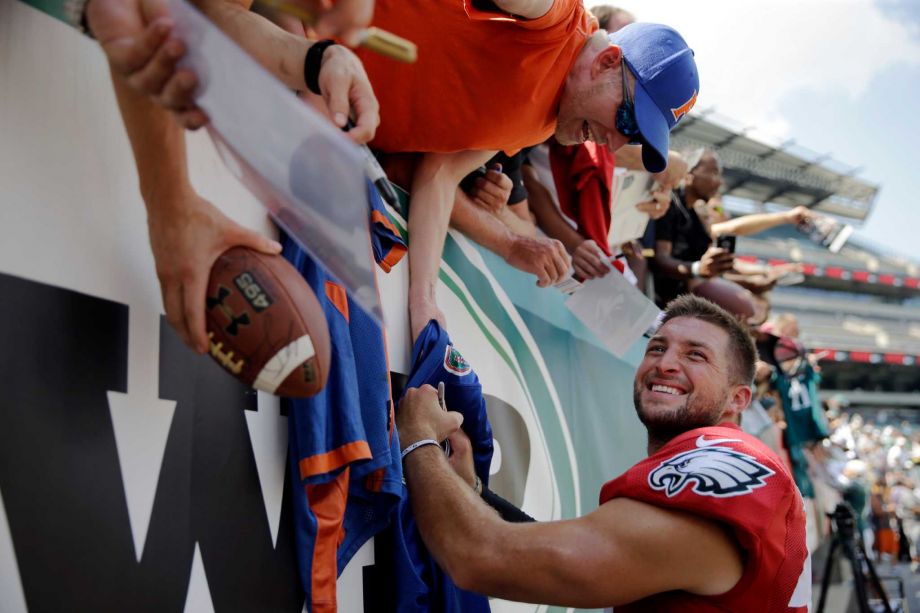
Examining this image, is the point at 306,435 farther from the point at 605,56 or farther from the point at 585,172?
the point at 585,172

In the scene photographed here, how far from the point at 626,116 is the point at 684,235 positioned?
7.87 ft

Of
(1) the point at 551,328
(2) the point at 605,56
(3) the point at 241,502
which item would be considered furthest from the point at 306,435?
(1) the point at 551,328

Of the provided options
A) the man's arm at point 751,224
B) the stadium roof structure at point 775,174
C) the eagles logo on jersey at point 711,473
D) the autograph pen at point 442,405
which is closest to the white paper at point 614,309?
the autograph pen at point 442,405

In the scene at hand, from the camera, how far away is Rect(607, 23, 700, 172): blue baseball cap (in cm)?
190

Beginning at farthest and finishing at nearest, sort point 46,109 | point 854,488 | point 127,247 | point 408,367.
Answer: point 854,488 → point 408,367 → point 127,247 → point 46,109

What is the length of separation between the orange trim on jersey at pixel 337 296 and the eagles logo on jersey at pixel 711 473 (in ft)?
2.08

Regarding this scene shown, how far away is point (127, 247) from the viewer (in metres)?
1.09

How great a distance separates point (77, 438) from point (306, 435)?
1.31 feet

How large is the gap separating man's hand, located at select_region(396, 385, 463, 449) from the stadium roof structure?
19471 millimetres

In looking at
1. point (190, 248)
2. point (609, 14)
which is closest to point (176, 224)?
point (190, 248)

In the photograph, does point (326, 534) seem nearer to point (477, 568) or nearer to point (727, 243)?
point (477, 568)

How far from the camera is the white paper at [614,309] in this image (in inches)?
99.2

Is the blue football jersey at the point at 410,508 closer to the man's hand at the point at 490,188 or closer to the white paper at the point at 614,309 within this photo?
the man's hand at the point at 490,188

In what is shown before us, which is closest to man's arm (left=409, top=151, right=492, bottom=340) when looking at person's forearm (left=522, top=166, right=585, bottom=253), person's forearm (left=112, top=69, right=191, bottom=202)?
person's forearm (left=522, top=166, right=585, bottom=253)
